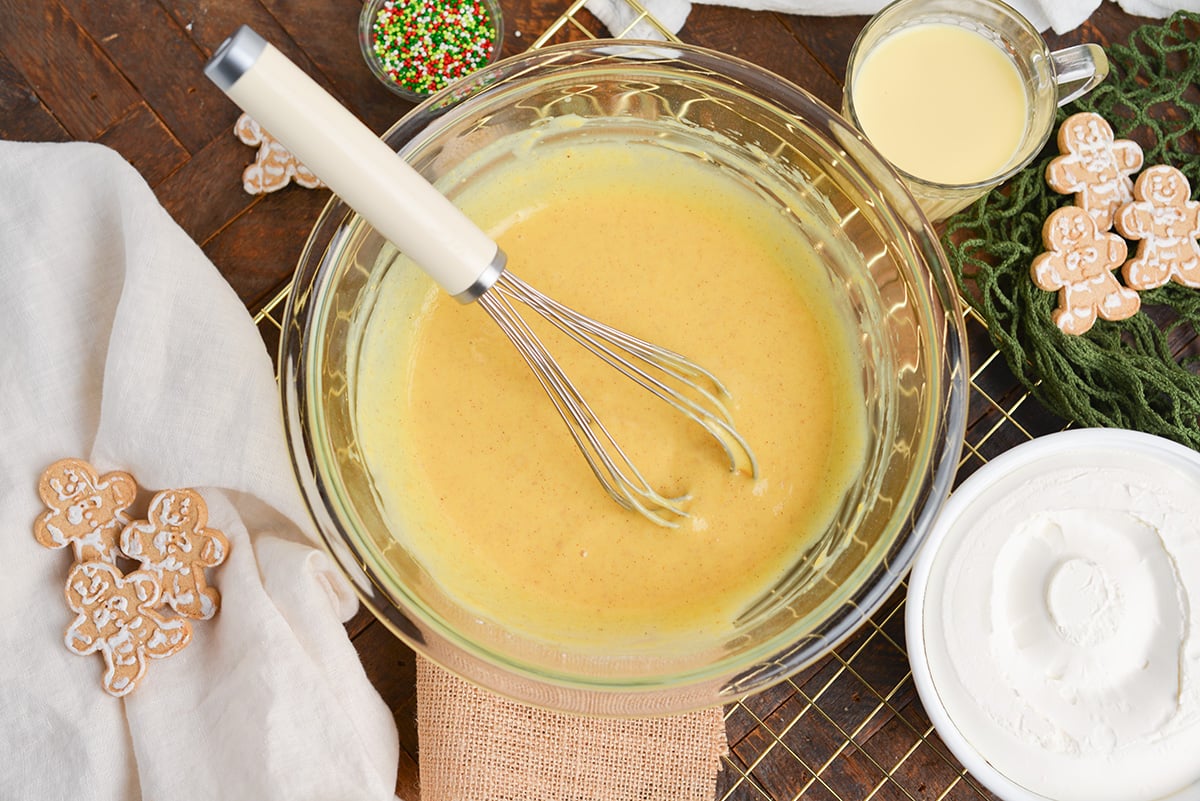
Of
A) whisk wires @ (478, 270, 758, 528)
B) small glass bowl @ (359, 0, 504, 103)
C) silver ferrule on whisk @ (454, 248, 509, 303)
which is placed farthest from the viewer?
small glass bowl @ (359, 0, 504, 103)

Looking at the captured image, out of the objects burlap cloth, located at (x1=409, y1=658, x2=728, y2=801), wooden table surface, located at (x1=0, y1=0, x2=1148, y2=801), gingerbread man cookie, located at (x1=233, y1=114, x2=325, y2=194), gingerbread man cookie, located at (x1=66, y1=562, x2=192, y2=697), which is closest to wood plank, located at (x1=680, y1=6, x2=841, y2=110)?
wooden table surface, located at (x1=0, y1=0, x2=1148, y2=801)

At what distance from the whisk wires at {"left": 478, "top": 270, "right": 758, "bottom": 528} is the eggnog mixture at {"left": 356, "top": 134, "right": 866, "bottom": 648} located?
0.05ft

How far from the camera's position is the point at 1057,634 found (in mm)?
930

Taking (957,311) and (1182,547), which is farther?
(1182,547)

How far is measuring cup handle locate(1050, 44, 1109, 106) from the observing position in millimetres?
950

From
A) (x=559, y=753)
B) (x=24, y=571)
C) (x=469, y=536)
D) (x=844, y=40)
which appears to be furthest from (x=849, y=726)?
(x=24, y=571)

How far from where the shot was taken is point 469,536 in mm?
869

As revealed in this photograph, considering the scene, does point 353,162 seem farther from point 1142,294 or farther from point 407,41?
point 1142,294

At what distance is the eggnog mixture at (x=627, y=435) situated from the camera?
0.85 metres

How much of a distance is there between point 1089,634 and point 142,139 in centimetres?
107

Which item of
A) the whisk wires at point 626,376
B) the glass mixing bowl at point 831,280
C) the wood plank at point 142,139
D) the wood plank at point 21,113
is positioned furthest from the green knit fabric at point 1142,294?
the wood plank at point 21,113

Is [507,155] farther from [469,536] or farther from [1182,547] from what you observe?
[1182,547]

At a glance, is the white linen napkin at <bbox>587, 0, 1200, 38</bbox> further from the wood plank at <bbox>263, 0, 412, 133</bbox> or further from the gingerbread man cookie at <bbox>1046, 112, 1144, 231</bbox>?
the wood plank at <bbox>263, 0, 412, 133</bbox>

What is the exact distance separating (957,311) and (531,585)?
1.39 feet
